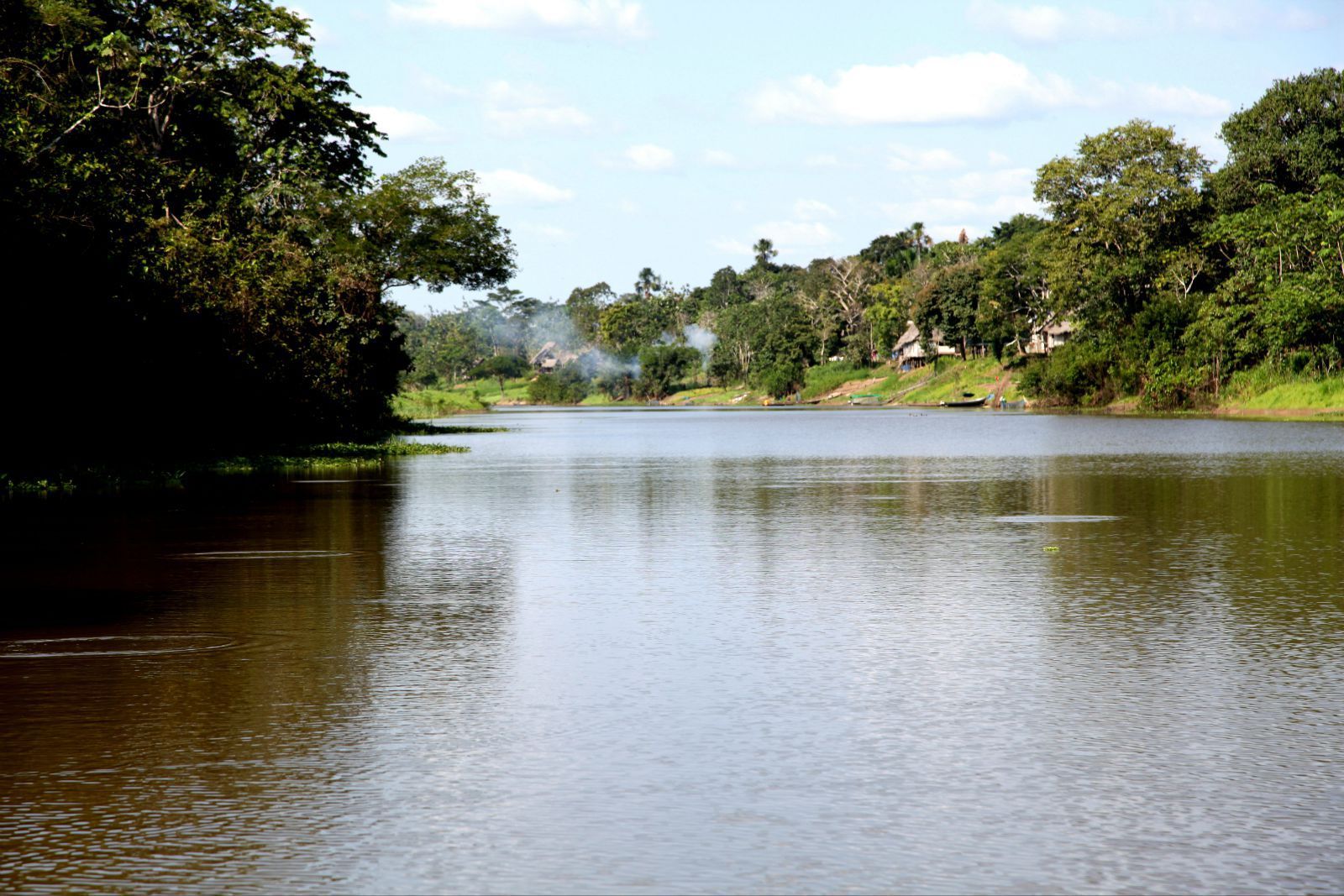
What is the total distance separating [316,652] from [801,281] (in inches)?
6964

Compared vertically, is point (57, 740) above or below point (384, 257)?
below

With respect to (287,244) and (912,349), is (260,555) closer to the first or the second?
(287,244)

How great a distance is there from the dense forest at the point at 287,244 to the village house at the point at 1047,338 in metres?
7.75

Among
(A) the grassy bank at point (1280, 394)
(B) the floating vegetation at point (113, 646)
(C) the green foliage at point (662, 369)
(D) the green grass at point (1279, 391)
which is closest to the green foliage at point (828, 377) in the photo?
(C) the green foliage at point (662, 369)

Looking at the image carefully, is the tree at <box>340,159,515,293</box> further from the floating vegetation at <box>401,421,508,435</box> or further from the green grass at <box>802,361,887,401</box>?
the green grass at <box>802,361,887,401</box>

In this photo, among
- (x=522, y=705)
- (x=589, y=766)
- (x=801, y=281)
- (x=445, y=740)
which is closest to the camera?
(x=589, y=766)

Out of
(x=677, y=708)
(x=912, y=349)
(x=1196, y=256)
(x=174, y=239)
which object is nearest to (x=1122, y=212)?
(x=1196, y=256)

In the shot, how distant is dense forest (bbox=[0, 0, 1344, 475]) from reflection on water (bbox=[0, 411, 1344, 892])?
12.3m

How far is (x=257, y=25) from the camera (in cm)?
4588

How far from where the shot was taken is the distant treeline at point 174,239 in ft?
97.7

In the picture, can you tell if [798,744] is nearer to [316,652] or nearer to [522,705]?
[522,705]

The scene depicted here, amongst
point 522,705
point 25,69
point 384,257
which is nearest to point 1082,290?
point 384,257

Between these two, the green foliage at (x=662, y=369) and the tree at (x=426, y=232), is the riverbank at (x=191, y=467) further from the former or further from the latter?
the green foliage at (x=662, y=369)

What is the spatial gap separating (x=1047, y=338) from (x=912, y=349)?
894 inches
